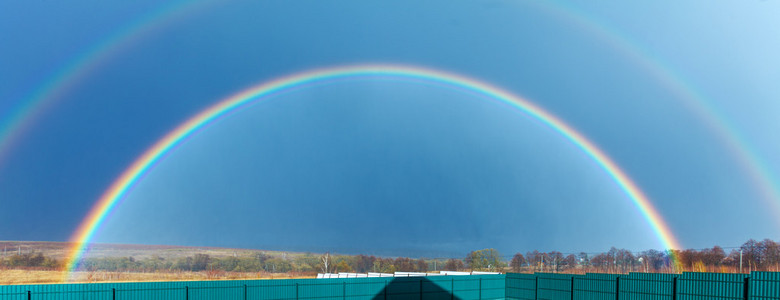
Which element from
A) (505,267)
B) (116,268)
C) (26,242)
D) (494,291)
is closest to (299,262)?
(116,268)

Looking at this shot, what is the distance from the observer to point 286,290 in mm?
30906

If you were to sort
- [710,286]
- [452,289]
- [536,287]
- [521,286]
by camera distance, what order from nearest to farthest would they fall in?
1. [710,286]
2. [536,287]
3. [452,289]
4. [521,286]

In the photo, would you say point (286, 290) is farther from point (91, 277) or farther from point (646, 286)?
point (91, 277)

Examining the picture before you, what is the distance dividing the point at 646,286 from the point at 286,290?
17.9 metres

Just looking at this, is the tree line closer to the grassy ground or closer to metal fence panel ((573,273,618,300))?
metal fence panel ((573,273,618,300))

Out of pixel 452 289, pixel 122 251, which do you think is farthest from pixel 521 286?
pixel 122 251

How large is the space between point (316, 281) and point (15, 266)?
91994 millimetres

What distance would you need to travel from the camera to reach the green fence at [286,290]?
25.8 m

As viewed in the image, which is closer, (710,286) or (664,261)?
(710,286)

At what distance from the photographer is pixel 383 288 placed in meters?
34.9

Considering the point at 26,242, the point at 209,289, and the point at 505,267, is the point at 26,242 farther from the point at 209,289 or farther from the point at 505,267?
the point at 209,289

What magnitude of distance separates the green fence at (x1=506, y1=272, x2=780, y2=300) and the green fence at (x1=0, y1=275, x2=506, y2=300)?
10.1 ft

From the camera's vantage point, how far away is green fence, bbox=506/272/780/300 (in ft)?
77.5

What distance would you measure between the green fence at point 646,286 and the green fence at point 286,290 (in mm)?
3066
